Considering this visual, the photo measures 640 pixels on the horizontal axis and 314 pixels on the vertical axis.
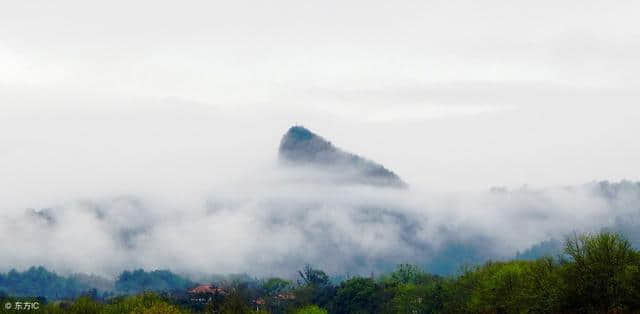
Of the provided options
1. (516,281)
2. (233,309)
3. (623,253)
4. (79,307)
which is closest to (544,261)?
(516,281)

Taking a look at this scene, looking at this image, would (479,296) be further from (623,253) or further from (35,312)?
(35,312)

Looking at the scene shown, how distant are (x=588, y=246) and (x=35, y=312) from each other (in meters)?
110

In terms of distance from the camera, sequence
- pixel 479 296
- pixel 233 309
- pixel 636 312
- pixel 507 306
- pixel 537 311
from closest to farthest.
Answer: pixel 636 312 → pixel 537 311 → pixel 507 306 → pixel 479 296 → pixel 233 309

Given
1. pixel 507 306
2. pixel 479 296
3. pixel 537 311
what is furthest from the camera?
pixel 479 296

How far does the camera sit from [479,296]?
157 m

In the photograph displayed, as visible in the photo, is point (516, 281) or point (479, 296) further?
point (479, 296)

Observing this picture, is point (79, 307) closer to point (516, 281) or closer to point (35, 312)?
point (35, 312)

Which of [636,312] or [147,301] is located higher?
[147,301]

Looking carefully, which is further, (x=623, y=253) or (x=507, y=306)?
(x=507, y=306)

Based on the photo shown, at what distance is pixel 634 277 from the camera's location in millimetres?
117625

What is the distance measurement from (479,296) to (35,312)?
95.9 metres

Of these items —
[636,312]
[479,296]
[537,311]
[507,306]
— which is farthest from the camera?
[479,296]

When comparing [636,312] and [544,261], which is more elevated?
[544,261]

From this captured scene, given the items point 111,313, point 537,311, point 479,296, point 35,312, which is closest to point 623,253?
point 537,311
